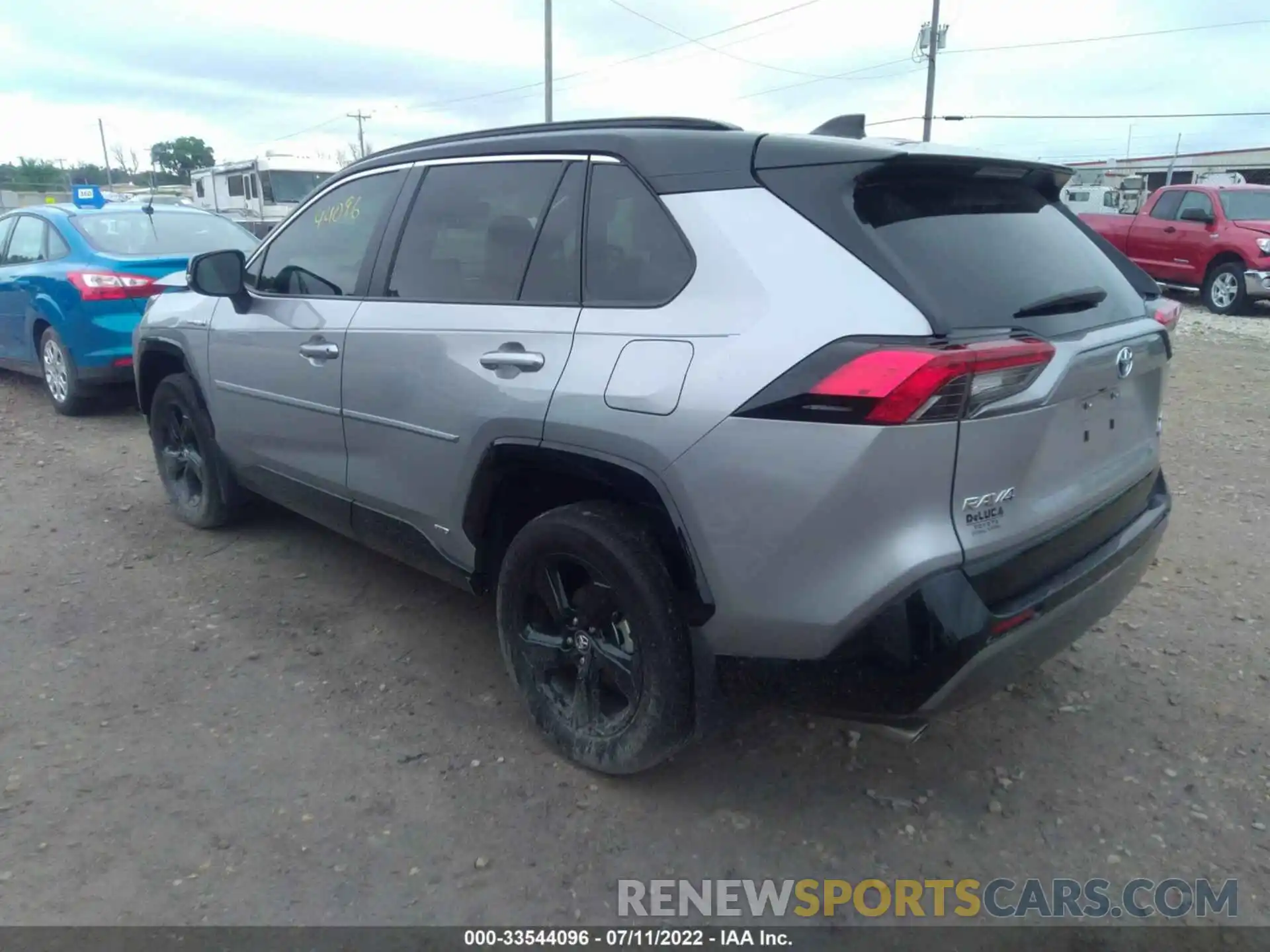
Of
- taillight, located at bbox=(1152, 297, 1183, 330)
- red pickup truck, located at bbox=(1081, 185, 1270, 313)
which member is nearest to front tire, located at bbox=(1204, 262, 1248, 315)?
red pickup truck, located at bbox=(1081, 185, 1270, 313)

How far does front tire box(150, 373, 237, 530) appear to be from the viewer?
15.4 feet

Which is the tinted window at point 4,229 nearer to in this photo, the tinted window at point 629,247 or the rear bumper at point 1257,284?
the tinted window at point 629,247

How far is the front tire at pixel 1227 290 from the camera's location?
42.8 ft

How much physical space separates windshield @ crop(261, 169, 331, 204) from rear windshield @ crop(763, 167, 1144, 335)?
22.8 m

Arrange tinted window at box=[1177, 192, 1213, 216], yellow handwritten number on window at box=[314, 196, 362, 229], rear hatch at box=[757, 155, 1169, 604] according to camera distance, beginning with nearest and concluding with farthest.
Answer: rear hatch at box=[757, 155, 1169, 604] → yellow handwritten number on window at box=[314, 196, 362, 229] → tinted window at box=[1177, 192, 1213, 216]

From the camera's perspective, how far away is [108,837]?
2703mm

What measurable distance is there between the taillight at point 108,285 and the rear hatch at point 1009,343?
6018mm

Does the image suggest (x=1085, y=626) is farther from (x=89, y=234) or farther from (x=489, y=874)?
(x=89, y=234)

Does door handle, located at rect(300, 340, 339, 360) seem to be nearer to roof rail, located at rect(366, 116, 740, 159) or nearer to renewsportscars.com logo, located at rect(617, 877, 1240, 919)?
roof rail, located at rect(366, 116, 740, 159)

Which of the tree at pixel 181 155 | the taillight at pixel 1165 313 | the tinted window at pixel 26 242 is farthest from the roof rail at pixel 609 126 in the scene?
the tree at pixel 181 155

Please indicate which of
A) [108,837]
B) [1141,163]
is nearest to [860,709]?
[108,837]

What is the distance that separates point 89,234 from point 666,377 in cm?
662

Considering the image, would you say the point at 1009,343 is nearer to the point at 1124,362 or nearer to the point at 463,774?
the point at 1124,362

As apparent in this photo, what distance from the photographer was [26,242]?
795cm
